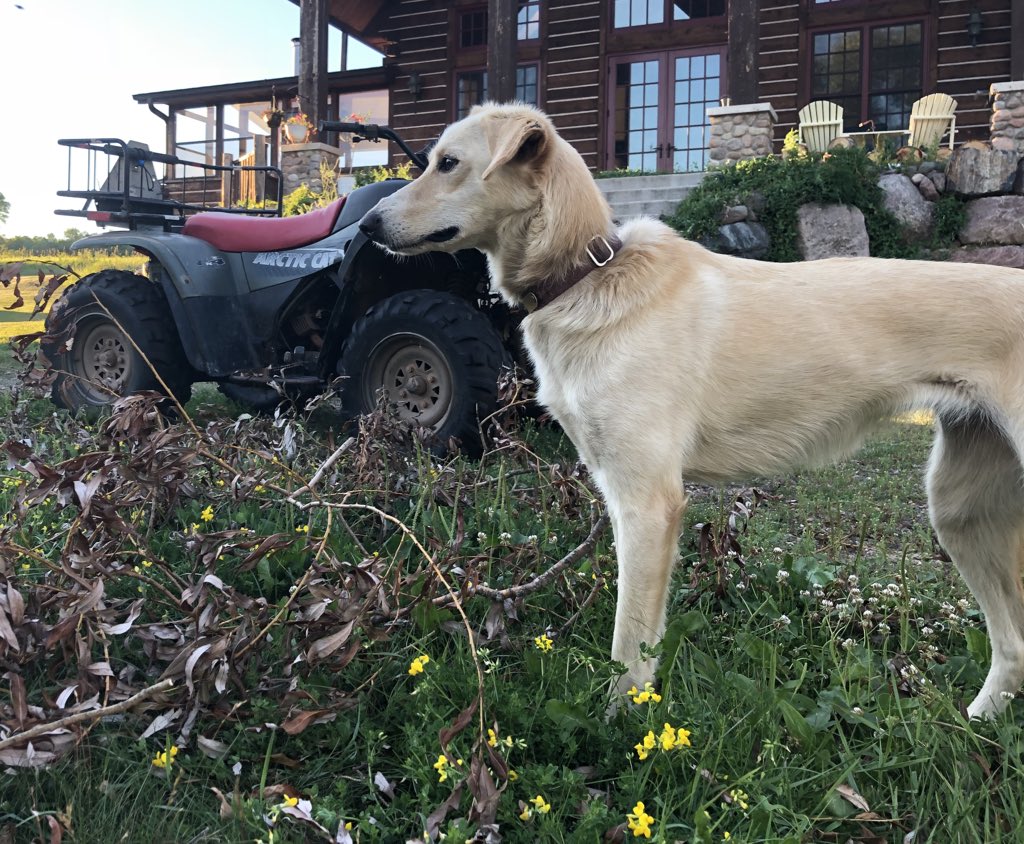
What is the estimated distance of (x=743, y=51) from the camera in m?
11.6

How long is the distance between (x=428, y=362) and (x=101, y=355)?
8.19 feet

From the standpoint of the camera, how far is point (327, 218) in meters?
5.37

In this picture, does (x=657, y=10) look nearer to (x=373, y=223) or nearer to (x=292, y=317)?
(x=292, y=317)

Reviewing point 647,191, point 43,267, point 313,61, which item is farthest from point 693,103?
point 43,267

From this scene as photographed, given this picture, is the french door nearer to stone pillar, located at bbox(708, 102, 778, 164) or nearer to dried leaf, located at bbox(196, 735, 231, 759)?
stone pillar, located at bbox(708, 102, 778, 164)

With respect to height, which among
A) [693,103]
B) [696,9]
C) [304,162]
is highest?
[696,9]

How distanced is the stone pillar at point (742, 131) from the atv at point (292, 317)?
714 cm

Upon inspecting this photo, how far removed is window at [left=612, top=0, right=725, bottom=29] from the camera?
15.8m

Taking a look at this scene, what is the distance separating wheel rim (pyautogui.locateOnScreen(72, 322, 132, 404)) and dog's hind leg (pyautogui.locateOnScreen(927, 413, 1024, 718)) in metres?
4.90

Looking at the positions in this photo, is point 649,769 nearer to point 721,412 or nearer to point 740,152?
point 721,412

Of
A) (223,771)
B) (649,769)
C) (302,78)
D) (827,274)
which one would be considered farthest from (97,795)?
(302,78)

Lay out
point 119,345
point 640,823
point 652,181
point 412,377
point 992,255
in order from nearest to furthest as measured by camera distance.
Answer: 1. point 640,823
2. point 412,377
3. point 119,345
4. point 992,255
5. point 652,181

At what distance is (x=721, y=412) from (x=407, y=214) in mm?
1154

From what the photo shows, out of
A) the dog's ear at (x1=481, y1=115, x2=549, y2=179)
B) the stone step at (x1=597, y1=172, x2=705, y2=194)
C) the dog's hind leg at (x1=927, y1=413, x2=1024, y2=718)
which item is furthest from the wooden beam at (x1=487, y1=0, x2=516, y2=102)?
the dog's hind leg at (x1=927, y1=413, x2=1024, y2=718)
